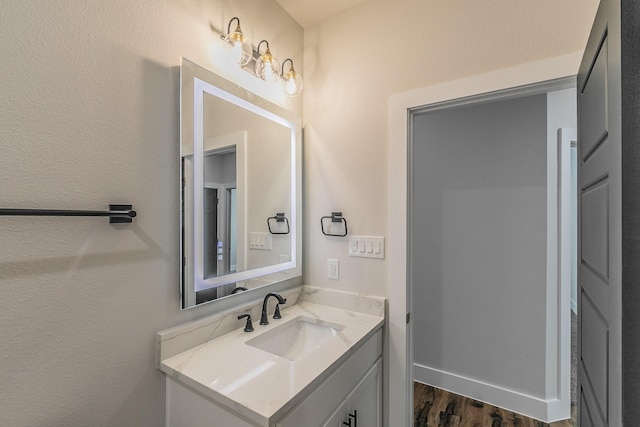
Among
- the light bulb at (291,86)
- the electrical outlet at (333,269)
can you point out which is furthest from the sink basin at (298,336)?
the light bulb at (291,86)

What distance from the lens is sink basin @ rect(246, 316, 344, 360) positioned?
1.44 metres

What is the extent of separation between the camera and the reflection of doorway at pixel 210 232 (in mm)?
1267

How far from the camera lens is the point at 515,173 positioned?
7.05 ft

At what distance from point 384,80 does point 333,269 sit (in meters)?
1.09

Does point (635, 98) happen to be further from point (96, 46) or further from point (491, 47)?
point (96, 46)

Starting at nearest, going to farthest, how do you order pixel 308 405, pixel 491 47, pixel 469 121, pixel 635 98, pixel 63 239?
pixel 635 98
pixel 63 239
pixel 308 405
pixel 491 47
pixel 469 121

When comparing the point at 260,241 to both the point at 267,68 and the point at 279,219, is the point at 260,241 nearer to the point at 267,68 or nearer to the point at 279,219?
the point at 279,219

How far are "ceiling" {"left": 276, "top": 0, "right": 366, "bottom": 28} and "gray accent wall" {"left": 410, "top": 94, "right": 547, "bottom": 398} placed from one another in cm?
115

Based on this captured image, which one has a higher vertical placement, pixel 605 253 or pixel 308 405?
pixel 605 253

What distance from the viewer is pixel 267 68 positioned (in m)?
1.54

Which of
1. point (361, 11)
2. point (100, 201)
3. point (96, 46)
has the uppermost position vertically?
point (361, 11)

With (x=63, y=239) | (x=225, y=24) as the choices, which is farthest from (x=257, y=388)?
(x=225, y=24)

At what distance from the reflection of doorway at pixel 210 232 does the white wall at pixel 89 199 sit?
124mm

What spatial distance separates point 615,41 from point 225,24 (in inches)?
55.2
